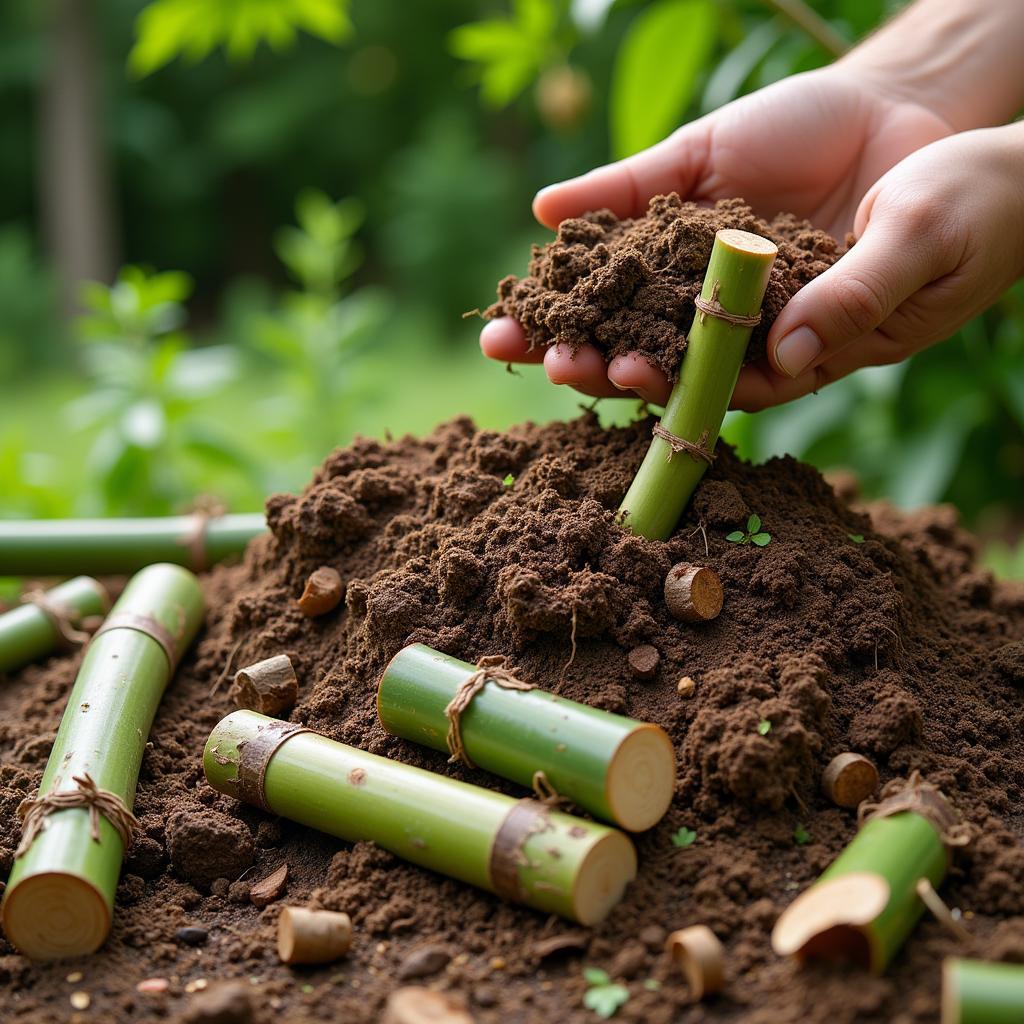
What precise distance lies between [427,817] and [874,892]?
65 centimetres

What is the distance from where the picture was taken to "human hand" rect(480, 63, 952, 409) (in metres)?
2.60

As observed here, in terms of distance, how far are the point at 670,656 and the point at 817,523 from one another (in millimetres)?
450

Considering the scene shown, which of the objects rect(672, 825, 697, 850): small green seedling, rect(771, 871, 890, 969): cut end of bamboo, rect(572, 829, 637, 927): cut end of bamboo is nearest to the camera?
rect(771, 871, 890, 969): cut end of bamboo

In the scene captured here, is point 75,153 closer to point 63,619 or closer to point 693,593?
point 63,619

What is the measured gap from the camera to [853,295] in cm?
197

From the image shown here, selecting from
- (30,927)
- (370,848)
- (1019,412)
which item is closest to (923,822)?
(370,848)

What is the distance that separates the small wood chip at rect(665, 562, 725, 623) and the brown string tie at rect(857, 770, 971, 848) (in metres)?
0.41

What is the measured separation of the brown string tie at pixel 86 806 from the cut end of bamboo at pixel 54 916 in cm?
9

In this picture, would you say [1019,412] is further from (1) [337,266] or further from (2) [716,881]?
(1) [337,266]

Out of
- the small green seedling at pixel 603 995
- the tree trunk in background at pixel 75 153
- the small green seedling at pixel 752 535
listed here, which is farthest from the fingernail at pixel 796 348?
the tree trunk in background at pixel 75 153

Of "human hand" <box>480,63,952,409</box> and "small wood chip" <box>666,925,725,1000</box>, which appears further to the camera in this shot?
"human hand" <box>480,63,952,409</box>

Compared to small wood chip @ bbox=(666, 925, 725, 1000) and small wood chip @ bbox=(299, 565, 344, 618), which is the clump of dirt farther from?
small wood chip @ bbox=(666, 925, 725, 1000)

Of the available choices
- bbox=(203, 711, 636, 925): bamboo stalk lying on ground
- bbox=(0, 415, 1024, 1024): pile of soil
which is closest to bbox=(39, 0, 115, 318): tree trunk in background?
bbox=(0, 415, 1024, 1024): pile of soil

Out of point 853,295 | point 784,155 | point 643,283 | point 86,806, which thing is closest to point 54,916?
point 86,806
